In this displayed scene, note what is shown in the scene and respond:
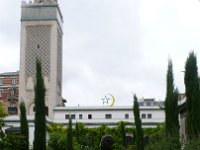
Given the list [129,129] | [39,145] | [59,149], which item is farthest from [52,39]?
[39,145]

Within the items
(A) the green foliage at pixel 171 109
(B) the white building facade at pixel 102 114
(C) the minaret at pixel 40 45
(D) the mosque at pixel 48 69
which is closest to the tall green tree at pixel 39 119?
(A) the green foliage at pixel 171 109

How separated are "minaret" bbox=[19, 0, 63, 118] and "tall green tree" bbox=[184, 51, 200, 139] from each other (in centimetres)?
3153

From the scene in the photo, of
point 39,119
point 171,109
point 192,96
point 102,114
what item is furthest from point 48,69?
point 192,96

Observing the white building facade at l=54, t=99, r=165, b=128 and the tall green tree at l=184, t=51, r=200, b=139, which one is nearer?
the tall green tree at l=184, t=51, r=200, b=139

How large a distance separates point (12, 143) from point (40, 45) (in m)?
31.7

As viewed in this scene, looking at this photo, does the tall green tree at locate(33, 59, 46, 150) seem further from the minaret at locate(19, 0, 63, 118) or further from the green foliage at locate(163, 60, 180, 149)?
the minaret at locate(19, 0, 63, 118)

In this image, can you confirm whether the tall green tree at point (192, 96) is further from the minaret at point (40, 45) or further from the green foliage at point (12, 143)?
the minaret at point (40, 45)

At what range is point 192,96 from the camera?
22109mm

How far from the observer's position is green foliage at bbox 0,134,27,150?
20.8 metres

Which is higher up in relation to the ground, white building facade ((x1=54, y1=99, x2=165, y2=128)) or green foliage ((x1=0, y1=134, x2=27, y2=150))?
white building facade ((x1=54, y1=99, x2=165, y2=128))

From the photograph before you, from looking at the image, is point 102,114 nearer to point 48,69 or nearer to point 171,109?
point 48,69

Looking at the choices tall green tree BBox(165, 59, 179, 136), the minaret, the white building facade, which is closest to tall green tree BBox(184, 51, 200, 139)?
tall green tree BBox(165, 59, 179, 136)

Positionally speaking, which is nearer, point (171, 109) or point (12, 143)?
point (12, 143)

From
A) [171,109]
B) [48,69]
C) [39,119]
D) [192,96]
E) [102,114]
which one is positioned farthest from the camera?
[102,114]
